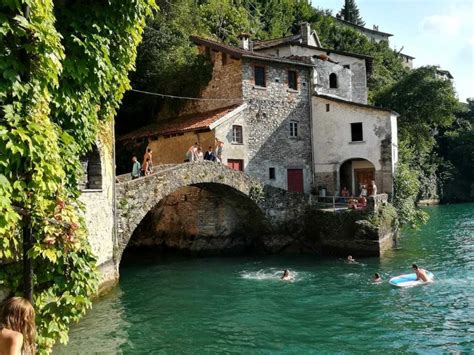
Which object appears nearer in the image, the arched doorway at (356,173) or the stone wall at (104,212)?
the stone wall at (104,212)

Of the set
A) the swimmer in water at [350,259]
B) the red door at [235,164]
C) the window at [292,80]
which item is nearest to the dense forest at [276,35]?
the window at [292,80]

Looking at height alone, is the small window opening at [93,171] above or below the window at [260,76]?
below

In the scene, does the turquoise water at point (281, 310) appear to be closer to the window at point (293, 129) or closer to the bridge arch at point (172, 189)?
the bridge arch at point (172, 189)

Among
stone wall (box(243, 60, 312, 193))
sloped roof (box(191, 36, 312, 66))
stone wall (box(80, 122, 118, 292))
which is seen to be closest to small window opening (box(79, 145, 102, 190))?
stone wall (box(80, 122, 118, 292))

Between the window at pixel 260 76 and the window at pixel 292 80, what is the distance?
216 cm

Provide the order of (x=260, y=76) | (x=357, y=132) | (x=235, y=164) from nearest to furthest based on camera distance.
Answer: (x=235, y=164) < (x=260, y=76) < (x=357, y=132)

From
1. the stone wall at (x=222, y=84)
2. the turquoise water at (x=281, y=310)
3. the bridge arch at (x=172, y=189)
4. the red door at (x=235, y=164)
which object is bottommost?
the turquoise water at (x=281, y=310)

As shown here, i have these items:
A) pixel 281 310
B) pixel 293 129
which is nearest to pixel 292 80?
pixel 293 129

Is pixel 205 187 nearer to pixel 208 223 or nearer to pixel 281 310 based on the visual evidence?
pixel 208 223

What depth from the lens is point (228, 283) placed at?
19.7 m

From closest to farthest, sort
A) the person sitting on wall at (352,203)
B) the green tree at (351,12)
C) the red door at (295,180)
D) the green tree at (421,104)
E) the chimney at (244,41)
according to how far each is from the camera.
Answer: the person sitting on wall at (352,203), the red door at (295,180), the chimney at (244,41), the green tree at (421,104), the green tree at (351,12)

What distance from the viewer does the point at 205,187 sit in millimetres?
24719

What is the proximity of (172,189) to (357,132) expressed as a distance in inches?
579

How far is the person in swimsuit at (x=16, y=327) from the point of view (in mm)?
4480
